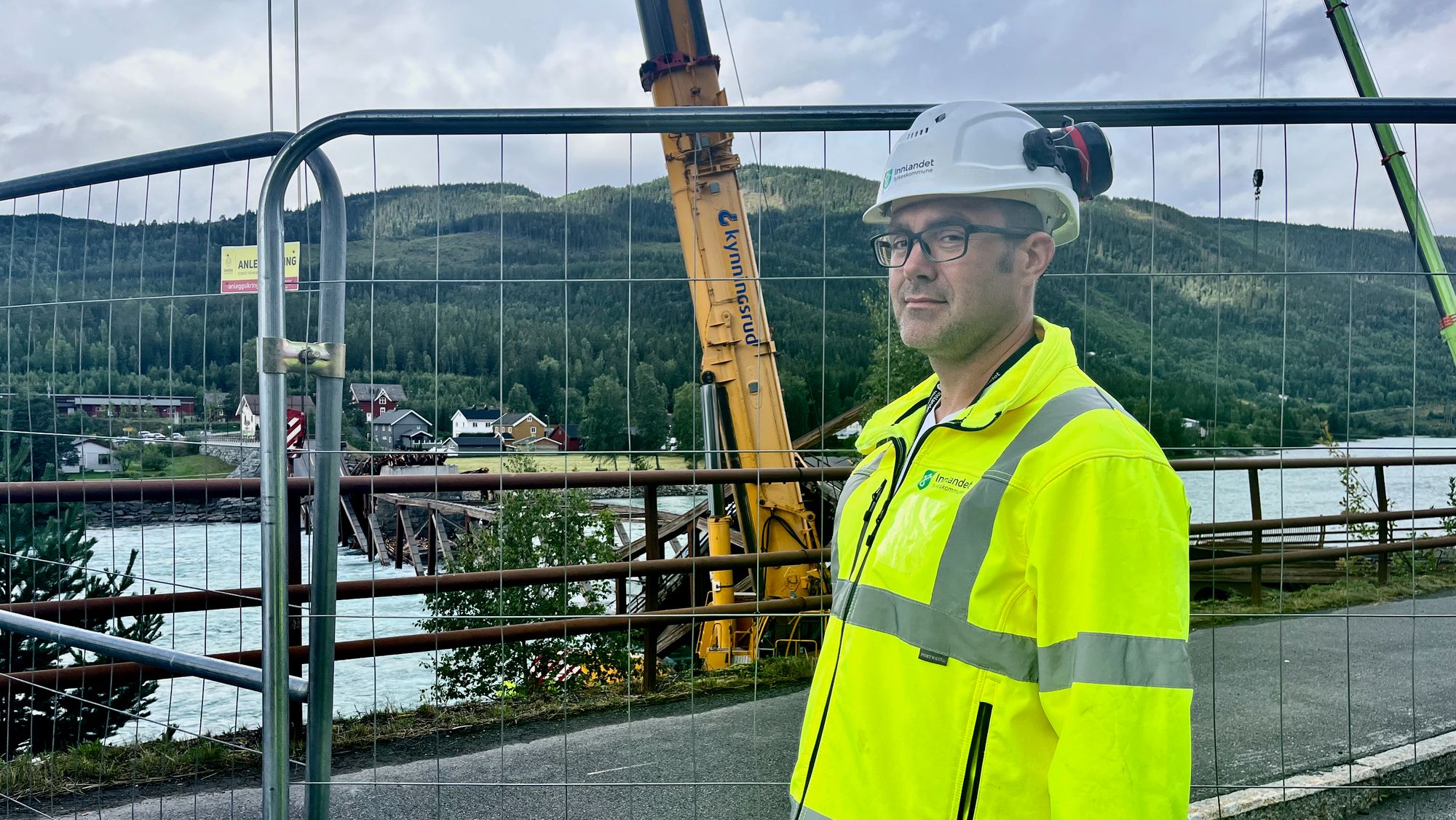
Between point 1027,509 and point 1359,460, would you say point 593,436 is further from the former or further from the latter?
point 1359,460

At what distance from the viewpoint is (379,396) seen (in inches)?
118

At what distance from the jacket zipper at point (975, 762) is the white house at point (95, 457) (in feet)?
12.5

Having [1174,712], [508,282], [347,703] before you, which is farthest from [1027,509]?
[347,703]

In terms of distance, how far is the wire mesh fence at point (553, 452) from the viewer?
284cm

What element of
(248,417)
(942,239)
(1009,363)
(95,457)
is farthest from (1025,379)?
(95,457)

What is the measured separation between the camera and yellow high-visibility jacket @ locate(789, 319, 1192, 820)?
1202mm

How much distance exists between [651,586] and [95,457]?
9.14 feet

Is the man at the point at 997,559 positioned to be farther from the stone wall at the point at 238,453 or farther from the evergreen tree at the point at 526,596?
the evergreen tree at the point at 526,596

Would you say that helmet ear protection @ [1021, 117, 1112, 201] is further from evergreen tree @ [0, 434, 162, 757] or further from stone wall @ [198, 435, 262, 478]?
evergreen tree @ [0, 434, 162, 757]

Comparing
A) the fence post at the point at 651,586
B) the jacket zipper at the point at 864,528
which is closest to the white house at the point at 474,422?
the fence post at the point at 651,586

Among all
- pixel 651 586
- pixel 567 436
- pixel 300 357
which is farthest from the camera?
pixel 651 586

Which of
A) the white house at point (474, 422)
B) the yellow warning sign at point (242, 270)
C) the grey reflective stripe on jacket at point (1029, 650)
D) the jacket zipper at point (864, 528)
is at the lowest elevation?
the grey reflective stripe on jacket at point (1029, 650)

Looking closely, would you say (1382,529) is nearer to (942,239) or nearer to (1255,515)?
(1255,515)

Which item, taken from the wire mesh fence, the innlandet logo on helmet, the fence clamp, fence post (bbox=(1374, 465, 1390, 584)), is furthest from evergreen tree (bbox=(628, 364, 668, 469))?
fence post (bbox=(1374, 465, 1390, 584))
